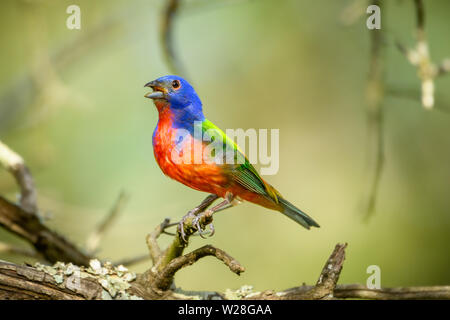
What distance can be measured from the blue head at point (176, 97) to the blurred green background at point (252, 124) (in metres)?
2.58

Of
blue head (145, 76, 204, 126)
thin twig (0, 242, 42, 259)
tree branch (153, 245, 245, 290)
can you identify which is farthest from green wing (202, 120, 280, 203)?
thin twig (0, 242, 42, 259)

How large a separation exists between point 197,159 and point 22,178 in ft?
6.45

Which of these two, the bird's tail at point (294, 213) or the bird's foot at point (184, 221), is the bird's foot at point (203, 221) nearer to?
the bird's foot at point (184, 221)

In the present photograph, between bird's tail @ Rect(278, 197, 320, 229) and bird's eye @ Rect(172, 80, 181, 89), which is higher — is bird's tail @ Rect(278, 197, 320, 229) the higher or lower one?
the lower one

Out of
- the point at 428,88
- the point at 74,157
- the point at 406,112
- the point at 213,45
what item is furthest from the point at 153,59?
the point at 406,112

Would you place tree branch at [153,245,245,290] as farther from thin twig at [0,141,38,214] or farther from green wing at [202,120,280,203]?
thin twig at [0,141,38,214]

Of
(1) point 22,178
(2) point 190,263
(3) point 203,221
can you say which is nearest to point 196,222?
(3) point 203,221

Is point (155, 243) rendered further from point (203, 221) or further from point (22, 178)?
point (22, 178)

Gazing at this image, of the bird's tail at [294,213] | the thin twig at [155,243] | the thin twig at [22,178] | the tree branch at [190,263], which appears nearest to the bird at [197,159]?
the bird's tail at [294,213]

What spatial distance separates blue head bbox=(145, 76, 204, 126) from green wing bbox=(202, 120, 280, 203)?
12 cm

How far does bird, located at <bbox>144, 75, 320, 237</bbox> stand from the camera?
2.75 metres

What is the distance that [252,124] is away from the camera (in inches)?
296
